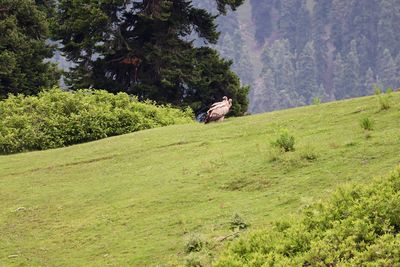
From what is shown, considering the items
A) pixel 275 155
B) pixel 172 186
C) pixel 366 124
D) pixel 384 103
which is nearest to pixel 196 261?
pixel 172 186

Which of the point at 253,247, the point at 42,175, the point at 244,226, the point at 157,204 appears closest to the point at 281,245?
the point at 253,247

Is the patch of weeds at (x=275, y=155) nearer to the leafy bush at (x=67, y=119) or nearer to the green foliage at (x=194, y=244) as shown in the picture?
the green foliage at (x=194, y=244)

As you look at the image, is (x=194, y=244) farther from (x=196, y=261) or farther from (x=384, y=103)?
(x=384, y=103)

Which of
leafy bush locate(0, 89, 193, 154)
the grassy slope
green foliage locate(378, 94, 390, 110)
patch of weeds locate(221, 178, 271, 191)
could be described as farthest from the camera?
leafy bush locate(0, 89, 193, 154)

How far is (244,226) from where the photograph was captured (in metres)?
8.44

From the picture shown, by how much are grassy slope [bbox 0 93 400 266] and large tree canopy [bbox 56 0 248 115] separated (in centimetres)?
1532

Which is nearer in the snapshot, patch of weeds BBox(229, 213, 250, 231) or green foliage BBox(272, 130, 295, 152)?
patch of weeds BBox(229, 213, 250, 231)

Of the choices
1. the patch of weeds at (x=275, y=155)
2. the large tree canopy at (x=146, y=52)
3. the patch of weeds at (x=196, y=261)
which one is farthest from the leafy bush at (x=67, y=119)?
the patch of weeds at (x=196, y=261)

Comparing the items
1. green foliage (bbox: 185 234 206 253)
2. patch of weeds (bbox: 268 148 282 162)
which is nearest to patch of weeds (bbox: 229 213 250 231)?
green foliage (bbox: 185 234 206 253)

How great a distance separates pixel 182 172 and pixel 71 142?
328 inches

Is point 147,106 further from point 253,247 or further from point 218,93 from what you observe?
point 253,247

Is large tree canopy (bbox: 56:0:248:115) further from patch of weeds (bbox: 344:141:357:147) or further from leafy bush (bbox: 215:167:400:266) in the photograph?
leafy bush (bbox: 215:167:400:266)

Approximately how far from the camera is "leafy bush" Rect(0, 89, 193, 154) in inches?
744

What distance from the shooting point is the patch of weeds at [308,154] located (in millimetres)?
10703
